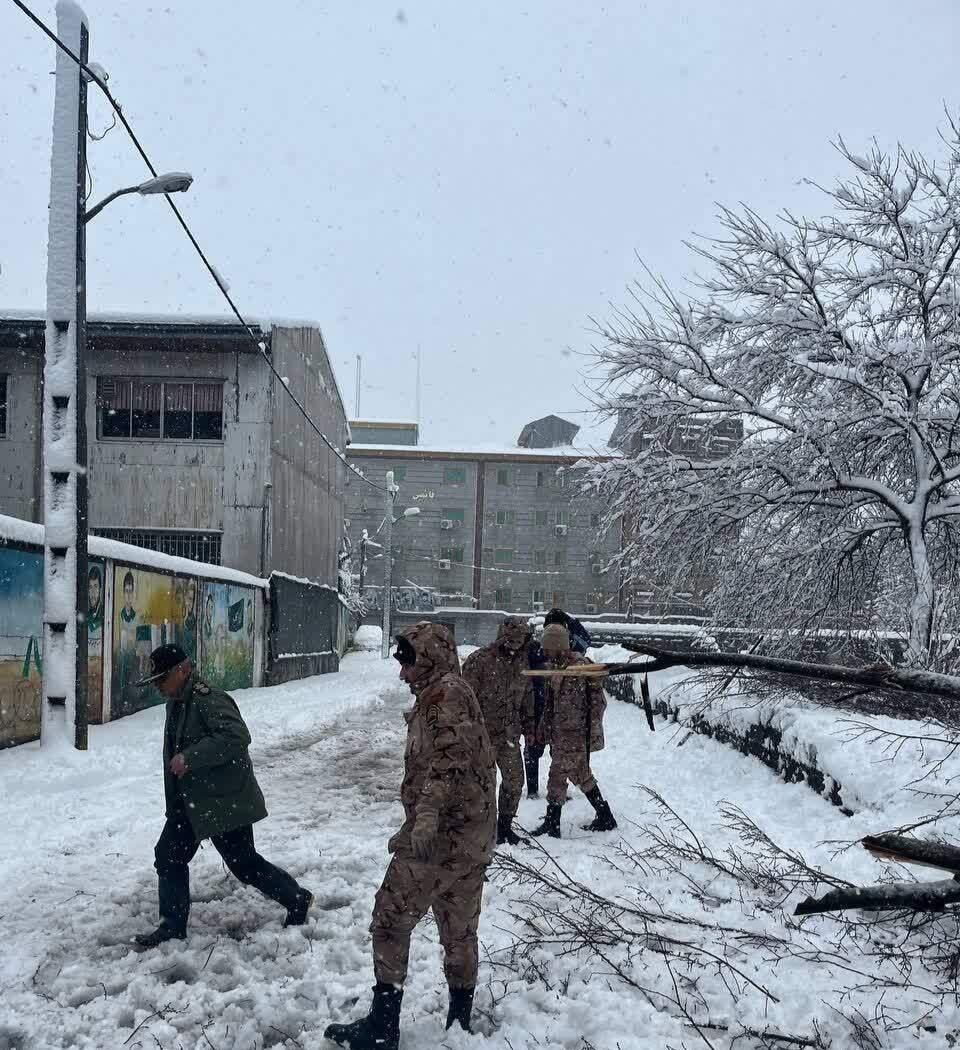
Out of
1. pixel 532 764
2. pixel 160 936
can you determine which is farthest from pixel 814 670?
pixel 532 764

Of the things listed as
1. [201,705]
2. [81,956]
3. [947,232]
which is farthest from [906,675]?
[947,232]

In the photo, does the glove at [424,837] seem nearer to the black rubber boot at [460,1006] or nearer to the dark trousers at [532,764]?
the black rubber boot at [460,1006]

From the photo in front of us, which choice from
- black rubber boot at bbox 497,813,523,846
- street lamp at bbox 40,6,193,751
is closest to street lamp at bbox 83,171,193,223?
street lamp at bbox 40,6,193,751

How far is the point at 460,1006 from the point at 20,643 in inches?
304

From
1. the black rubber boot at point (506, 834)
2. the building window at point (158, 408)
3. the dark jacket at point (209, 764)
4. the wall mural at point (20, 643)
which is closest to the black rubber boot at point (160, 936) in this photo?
the dark jacket at point (209, 764)

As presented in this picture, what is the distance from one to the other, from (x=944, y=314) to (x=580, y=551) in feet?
131

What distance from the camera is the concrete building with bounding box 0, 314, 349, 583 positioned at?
21.2 metres

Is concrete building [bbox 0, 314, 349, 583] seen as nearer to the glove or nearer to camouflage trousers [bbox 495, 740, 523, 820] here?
camouflage trousers [bbox 495, 740, 523, 820]

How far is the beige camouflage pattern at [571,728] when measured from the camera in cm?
662

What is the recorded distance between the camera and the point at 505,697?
643cm

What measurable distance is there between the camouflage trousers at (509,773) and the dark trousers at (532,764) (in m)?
0.95

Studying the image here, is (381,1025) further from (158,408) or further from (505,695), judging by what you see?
(158,408)

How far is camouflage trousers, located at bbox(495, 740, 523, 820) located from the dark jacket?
2346 mm

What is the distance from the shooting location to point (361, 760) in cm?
999
